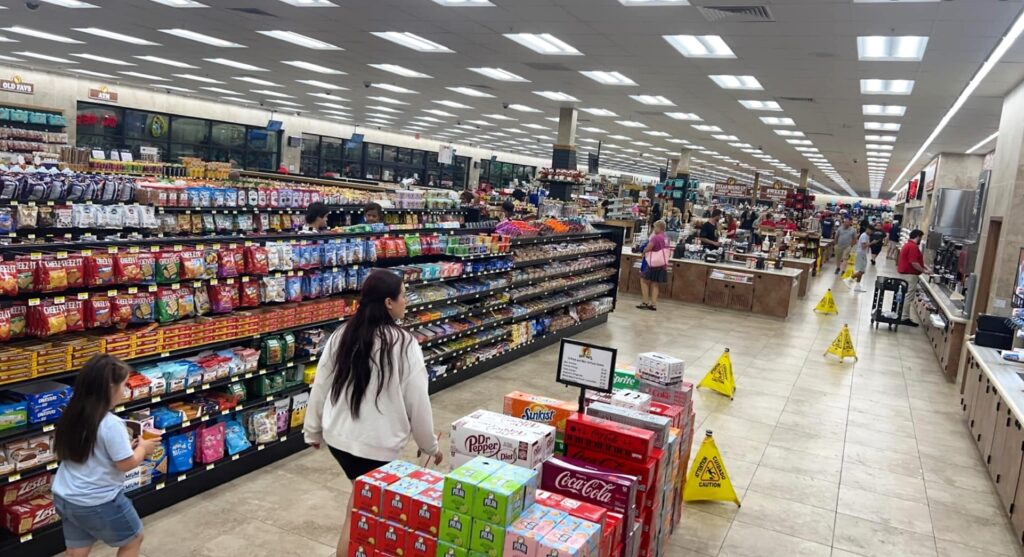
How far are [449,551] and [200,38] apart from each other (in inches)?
432

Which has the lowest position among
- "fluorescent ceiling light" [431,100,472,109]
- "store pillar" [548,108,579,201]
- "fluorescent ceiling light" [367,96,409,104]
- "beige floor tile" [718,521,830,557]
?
→ "beige floor tile" [718,521,830,557]

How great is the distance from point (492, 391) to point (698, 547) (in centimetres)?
323

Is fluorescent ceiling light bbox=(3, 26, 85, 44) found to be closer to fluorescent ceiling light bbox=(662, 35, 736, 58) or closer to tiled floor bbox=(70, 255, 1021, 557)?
tiled floor bbox=(70, 255, 1021, 557)

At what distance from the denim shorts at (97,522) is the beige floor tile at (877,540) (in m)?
4.03

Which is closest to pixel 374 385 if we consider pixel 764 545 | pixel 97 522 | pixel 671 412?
pixel 97 522

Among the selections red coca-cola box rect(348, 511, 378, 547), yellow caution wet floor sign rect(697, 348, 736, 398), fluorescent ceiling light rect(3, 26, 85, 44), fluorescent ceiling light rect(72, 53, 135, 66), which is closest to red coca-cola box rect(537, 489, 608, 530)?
red coca-cola box rect(348, 511, 378, 547)

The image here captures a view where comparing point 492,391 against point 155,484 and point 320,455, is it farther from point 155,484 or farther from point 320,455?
point 155,484

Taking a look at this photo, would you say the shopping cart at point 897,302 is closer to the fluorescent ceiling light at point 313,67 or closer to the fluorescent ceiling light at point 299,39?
the fluorescent ceiling light at point 299,39

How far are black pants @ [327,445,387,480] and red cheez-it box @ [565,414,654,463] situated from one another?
3.00 feet

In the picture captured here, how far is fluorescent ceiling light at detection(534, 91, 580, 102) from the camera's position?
13.6 metres

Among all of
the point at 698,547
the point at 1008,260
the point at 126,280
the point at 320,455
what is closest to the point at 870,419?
the point at 1008,260

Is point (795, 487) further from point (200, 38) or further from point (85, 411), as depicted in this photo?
point (200, 38)

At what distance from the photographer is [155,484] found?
418cm

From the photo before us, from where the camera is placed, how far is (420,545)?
245 centimetres
